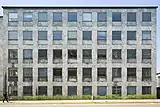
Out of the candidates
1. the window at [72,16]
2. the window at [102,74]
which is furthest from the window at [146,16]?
the window at [72,16]

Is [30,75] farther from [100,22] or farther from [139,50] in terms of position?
[139,50]

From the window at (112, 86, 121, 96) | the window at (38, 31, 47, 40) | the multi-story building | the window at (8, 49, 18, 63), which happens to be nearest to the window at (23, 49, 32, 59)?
the multi-story building

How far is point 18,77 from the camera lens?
175 feet

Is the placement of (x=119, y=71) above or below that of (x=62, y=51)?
below

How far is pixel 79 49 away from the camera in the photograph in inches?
2111

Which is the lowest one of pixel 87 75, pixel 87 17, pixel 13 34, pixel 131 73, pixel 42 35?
pixel 87 75

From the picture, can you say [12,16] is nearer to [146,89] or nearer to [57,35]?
[57,35]

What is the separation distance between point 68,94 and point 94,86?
4.70m

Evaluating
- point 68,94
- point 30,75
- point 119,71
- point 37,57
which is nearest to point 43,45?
point 37,57

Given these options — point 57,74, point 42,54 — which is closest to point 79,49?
point 57,74

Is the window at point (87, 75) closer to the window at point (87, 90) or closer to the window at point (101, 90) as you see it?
the window at point (87, 90)

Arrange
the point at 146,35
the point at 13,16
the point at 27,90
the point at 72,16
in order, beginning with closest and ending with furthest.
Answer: the point at 27,90, the point at 13,16, the point at 72,16, the point at 146,35

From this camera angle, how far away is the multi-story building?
53281 millimetres

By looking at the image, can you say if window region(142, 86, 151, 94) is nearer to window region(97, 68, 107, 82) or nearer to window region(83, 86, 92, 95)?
window region(97, 68, 107, 82)
